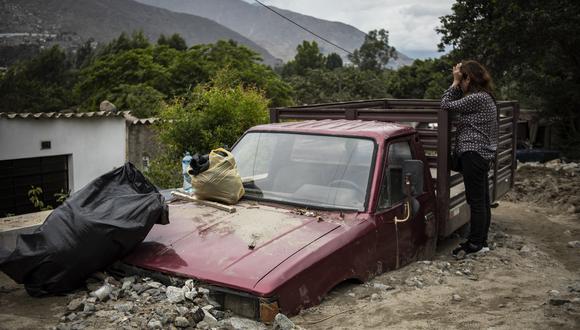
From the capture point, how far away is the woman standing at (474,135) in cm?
611

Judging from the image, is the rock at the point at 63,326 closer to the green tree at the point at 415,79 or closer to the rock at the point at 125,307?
the rock at the point at 125,307

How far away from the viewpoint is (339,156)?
5.17m

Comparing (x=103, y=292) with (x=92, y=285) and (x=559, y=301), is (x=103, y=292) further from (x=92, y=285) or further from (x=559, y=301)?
(x=559, y=301)

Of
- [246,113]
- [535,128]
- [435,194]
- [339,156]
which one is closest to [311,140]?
[339,156]

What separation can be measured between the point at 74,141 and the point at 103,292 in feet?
48.6

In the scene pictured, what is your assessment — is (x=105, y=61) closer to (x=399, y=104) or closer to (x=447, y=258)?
(x=399, y=104)

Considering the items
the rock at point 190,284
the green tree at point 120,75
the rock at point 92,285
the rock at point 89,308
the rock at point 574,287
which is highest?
the green tree at point 120,75

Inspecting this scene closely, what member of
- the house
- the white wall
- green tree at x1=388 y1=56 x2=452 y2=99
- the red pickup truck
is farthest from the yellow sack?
green tree at x1=388 y1=56 x2=452 y2=99

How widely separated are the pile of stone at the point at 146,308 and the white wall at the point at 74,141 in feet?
43.6

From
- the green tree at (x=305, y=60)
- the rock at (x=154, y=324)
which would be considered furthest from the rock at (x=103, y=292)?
the green tree at (x=305, y=60)

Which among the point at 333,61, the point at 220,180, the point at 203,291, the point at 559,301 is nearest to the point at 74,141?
the point at 220,180

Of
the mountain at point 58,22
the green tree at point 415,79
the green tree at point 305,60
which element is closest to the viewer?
the green tree at point 415,79

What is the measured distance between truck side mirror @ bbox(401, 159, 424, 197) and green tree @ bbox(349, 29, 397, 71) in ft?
261

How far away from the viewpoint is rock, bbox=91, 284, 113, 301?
152 inches
